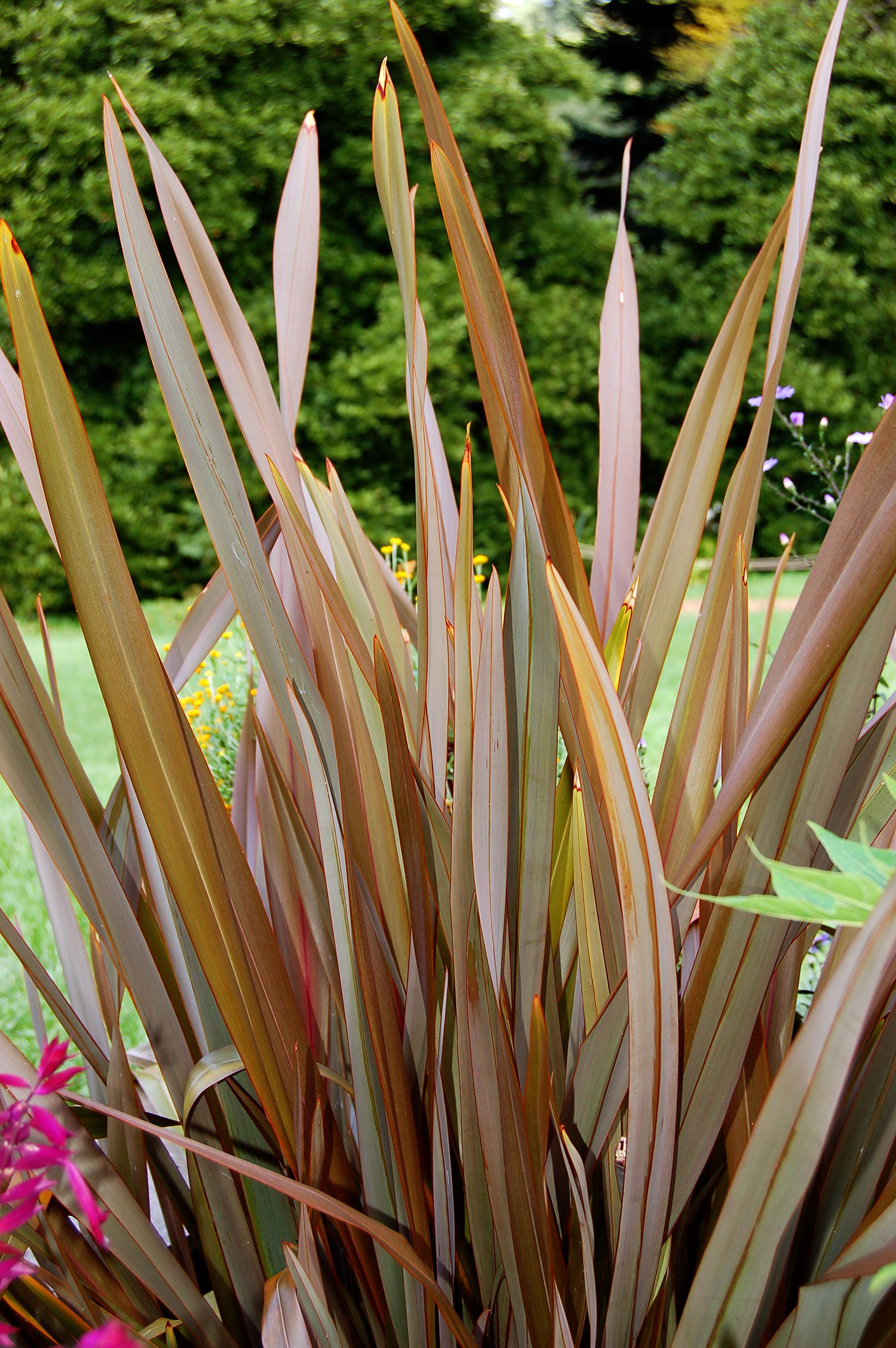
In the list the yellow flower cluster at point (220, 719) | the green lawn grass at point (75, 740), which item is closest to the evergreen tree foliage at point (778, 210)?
the green lawn grass at point (75, 740)

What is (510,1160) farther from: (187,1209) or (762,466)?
(762,466)

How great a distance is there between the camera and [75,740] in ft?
12.5

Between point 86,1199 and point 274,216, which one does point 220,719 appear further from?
point 274,216

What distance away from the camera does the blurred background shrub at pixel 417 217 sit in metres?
5.45

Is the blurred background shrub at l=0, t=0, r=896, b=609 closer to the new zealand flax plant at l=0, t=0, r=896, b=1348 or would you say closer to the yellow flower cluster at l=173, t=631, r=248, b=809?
the yellow flower cluster at l=173, t=631, r=248, b=809

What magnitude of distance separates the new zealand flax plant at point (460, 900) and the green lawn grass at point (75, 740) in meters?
0.86

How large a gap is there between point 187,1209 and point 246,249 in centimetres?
590

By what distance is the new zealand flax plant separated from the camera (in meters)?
0.43

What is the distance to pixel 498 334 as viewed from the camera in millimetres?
531

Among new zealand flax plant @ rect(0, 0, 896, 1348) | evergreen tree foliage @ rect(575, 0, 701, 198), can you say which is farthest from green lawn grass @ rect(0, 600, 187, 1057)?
evergreen tree foliage @ rect(575, 0, 701, 198)

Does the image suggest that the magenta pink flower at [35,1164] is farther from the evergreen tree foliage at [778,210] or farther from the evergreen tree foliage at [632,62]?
the evergreen tree foliage at [632,62]

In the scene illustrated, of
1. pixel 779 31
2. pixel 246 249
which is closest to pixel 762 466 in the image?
pixel 246 249

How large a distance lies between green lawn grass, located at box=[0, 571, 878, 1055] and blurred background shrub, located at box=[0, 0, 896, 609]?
504 millimetres

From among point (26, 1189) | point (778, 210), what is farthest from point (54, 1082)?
point (778, 210)
